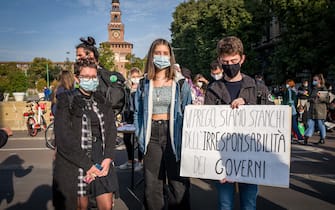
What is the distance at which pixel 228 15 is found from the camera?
33000mm

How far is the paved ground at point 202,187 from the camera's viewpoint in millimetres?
4633

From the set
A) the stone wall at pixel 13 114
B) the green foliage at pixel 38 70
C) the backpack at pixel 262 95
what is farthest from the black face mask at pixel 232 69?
the green foliage at pixel 38 70

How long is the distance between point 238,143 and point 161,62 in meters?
1.15

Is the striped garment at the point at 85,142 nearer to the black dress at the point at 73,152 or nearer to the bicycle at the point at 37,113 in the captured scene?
the black dress at the point at 73,152

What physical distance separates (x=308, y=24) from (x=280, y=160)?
63.7 feet

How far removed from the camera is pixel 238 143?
118 inches

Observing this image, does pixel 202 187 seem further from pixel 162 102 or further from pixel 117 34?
pixel 117 34

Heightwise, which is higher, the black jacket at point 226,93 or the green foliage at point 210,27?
the green foliage at point 210,27

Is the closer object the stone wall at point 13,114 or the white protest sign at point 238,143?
the white protest sign at point 238,143

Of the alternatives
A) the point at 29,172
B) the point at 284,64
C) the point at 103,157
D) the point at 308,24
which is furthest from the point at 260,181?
the point at 284,64

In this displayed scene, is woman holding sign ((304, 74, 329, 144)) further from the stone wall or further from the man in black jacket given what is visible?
the stone wall

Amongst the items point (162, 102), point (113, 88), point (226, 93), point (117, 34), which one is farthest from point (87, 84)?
point (117, 34)

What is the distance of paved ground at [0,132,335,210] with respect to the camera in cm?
463

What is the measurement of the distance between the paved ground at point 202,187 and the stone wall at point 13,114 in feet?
20.4
